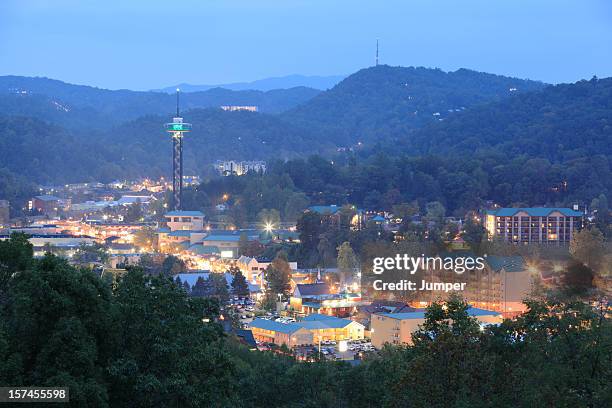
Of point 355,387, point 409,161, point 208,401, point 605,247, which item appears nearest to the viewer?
point 208,401

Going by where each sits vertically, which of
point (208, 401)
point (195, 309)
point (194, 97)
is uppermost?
point (194, 97)

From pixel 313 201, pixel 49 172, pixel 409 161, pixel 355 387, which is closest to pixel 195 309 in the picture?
pixel 355 387

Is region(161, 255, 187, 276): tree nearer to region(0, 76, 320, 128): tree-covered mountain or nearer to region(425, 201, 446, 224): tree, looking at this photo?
region(425, 201, 446, 224): tree

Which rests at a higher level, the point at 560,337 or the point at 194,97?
the point at 194,97

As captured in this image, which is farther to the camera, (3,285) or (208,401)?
(3,285)

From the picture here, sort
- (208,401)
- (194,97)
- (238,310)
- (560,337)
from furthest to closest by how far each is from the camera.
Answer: (194,97) → (238,310) → (560,337) → (208,401)

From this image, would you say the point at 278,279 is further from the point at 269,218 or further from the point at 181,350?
the point at 181,350

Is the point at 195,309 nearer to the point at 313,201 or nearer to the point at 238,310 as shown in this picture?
the point at 238,310

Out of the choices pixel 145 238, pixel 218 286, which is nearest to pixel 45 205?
pixel 145 238
